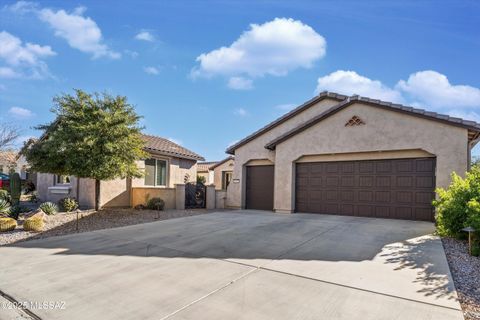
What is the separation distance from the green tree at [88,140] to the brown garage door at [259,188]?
6689mm

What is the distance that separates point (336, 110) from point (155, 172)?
430 inches

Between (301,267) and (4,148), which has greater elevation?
(4,148)

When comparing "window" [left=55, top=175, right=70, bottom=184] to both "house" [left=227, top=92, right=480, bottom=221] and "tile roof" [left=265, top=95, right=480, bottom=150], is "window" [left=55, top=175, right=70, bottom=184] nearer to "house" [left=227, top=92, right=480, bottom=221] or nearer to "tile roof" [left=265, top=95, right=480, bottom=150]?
"house" [left=227, top=92, right=480, bottom=221]

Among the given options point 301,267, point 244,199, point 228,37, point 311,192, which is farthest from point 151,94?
point 301,267

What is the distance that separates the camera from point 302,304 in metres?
3.98

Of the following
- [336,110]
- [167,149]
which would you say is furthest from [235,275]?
[167,149]

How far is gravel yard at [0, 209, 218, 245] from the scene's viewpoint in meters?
9.02

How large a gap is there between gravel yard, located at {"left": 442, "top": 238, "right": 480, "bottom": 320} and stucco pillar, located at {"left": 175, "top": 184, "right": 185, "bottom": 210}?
12.5m

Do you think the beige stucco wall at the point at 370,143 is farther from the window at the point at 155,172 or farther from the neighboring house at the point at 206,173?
the neighboring house at the point at 206,173

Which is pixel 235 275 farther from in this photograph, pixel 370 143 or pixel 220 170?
pixel 220 170

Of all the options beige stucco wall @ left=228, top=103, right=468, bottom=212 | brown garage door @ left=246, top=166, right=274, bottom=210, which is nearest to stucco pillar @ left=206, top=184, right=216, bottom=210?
brown garage door @ left=246, top=166, right=274, bottom=210

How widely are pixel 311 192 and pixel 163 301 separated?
10877 millimetres

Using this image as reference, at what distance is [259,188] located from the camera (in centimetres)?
1598

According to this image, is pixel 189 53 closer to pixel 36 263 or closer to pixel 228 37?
pixel 228 37
